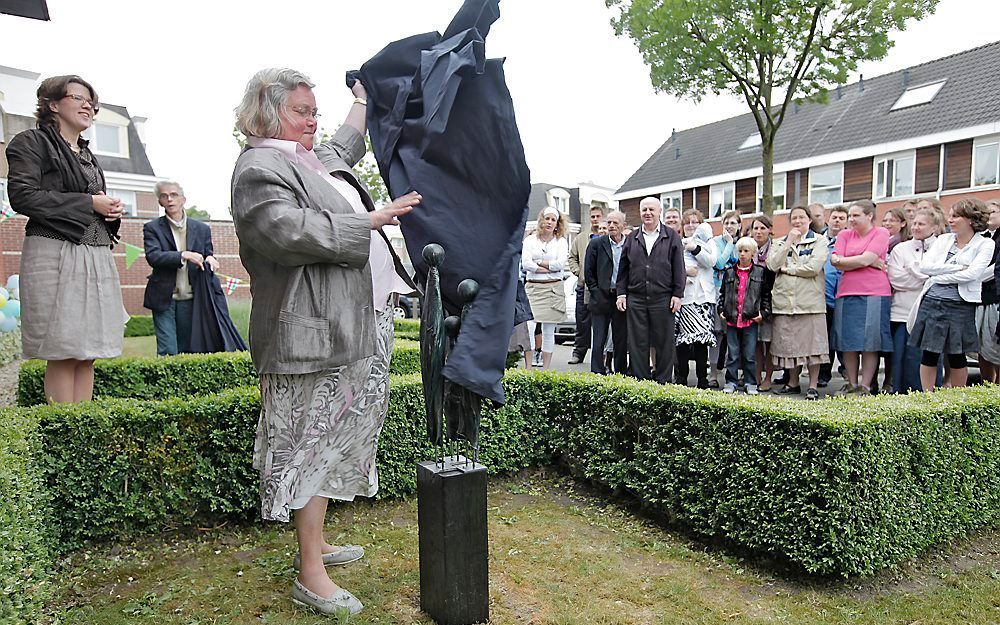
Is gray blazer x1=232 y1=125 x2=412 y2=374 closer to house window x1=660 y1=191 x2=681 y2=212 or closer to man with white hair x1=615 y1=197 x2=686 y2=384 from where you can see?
man with white hair x1=615 y1=197 x2=686 y2=384

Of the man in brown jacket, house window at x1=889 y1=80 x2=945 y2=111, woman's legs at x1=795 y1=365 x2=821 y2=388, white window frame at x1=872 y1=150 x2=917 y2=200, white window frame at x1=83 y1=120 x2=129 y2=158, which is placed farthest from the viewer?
white window frame at x1=83 y1=120 x2=129 y2=158

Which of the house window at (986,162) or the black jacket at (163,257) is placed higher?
the house window at (986,162)

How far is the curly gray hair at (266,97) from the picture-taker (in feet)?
8.32

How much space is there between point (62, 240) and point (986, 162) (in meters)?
26.5

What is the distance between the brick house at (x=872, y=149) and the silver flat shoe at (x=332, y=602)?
26.0m

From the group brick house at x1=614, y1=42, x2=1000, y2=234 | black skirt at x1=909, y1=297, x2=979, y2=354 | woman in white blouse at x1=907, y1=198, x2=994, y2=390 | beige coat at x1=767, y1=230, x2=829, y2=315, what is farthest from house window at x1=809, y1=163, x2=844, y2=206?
black skirt at x1=909, y1=297, x2=979, y2=354

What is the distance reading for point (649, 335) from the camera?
6.69m

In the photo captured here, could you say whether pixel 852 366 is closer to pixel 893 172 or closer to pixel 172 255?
pixel 172 255

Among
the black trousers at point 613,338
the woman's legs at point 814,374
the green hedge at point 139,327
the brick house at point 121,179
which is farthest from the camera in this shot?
the green hedge at point 139,327

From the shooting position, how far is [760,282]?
285 inches

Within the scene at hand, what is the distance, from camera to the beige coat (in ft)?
22.9

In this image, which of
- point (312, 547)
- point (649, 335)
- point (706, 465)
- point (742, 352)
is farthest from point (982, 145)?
point (312, 547)

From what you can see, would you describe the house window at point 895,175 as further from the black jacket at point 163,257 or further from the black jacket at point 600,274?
the black jacket at point 163,257

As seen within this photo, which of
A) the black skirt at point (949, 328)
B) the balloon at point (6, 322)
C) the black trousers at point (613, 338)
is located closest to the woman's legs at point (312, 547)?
the black trousers at point (613, 338)
